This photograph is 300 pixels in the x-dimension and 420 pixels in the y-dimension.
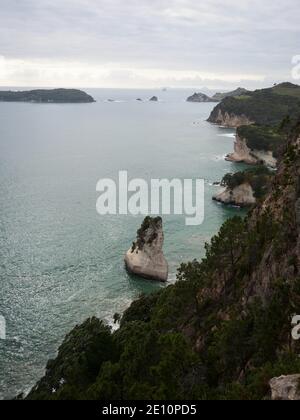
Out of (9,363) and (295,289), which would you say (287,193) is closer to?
(295,289)

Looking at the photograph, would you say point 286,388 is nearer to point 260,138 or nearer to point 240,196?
point 240,196

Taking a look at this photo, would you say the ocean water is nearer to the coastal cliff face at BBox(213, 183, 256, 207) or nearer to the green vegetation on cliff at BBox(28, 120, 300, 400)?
the coastal cliff face at BBox(213, 183, 256, 207)

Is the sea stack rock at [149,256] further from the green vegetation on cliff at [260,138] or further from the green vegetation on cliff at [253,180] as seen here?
the green vegetation on cliff at [260,138]

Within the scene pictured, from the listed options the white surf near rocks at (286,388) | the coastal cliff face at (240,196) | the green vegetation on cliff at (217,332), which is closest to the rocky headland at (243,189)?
the coastal cliff face at (240,196)

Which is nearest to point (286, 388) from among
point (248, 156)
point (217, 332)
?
point (217, 332)
